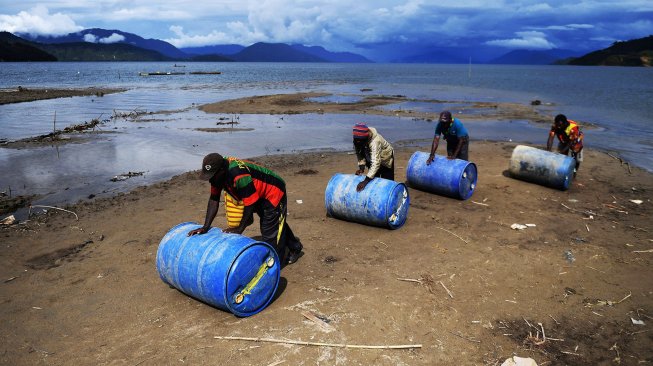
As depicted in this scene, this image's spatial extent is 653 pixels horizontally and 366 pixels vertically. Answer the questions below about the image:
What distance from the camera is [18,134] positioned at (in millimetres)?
17859

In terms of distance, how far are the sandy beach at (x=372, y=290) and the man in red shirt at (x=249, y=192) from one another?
0.80m

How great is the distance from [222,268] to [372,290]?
2.06 meters

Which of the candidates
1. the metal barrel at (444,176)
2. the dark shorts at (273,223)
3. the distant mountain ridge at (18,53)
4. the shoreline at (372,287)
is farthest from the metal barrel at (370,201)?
the distant mountain ridge at (18,53)

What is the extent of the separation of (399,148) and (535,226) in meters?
8.32

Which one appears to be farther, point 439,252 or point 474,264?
point 439,252

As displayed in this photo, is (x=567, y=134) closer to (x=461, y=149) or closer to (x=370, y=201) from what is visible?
(x=461, y=149)

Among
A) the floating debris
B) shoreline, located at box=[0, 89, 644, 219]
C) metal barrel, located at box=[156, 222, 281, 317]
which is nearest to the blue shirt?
metal barrel, located at box=[156, 222, 281, 317]

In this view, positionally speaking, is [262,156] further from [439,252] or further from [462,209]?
[439,252]

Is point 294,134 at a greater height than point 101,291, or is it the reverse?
point 294,134

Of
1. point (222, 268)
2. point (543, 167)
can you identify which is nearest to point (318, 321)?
point (222, 268)

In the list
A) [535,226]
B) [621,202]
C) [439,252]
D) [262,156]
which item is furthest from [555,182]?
[262,156]

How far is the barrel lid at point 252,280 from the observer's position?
4.68 m

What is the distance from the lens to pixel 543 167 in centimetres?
994

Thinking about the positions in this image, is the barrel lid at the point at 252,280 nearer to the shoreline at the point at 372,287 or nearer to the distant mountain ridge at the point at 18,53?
the shoreline at the point at 372,287
